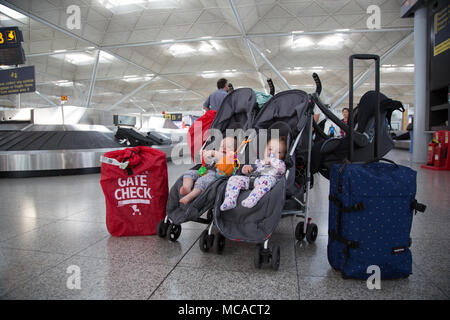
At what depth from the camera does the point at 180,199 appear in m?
2.39

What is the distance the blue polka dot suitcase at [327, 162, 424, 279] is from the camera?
1771 millimetres

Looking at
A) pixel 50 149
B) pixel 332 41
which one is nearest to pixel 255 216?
pixel 50 149

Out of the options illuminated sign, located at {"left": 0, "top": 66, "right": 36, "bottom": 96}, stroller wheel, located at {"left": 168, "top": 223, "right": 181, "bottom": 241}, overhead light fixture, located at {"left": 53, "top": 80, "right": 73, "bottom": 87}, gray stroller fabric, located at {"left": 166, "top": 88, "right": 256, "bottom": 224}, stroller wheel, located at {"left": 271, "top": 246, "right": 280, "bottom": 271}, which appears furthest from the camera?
overhead light fixture, located at {"left": 53, "top": 80, "right": 73, "bottom": 87}

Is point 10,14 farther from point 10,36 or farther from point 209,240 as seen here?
point 209,240

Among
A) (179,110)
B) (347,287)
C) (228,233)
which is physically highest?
(179,110)

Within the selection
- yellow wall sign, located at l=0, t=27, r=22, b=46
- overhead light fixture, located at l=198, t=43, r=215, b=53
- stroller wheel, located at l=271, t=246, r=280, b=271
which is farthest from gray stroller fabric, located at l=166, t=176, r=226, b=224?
overhead light fixture, located at l=198, t=43, r=215, b=53

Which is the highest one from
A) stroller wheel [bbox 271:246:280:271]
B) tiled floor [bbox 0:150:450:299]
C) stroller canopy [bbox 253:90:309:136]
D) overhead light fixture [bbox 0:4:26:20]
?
overhead light fixture [bbox 0:4:26:20]

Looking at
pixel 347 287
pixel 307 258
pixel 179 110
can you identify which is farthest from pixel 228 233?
pixel 179 110

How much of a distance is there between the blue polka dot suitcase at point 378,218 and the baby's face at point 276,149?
738mm

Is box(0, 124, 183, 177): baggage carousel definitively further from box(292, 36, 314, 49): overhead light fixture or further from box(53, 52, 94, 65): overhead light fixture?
box(53, 52, 94, 65): overhead light fixture

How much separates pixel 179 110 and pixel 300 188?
47.1 meters

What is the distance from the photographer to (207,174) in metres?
2.56

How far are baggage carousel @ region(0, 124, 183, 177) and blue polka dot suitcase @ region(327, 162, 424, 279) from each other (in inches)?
285
